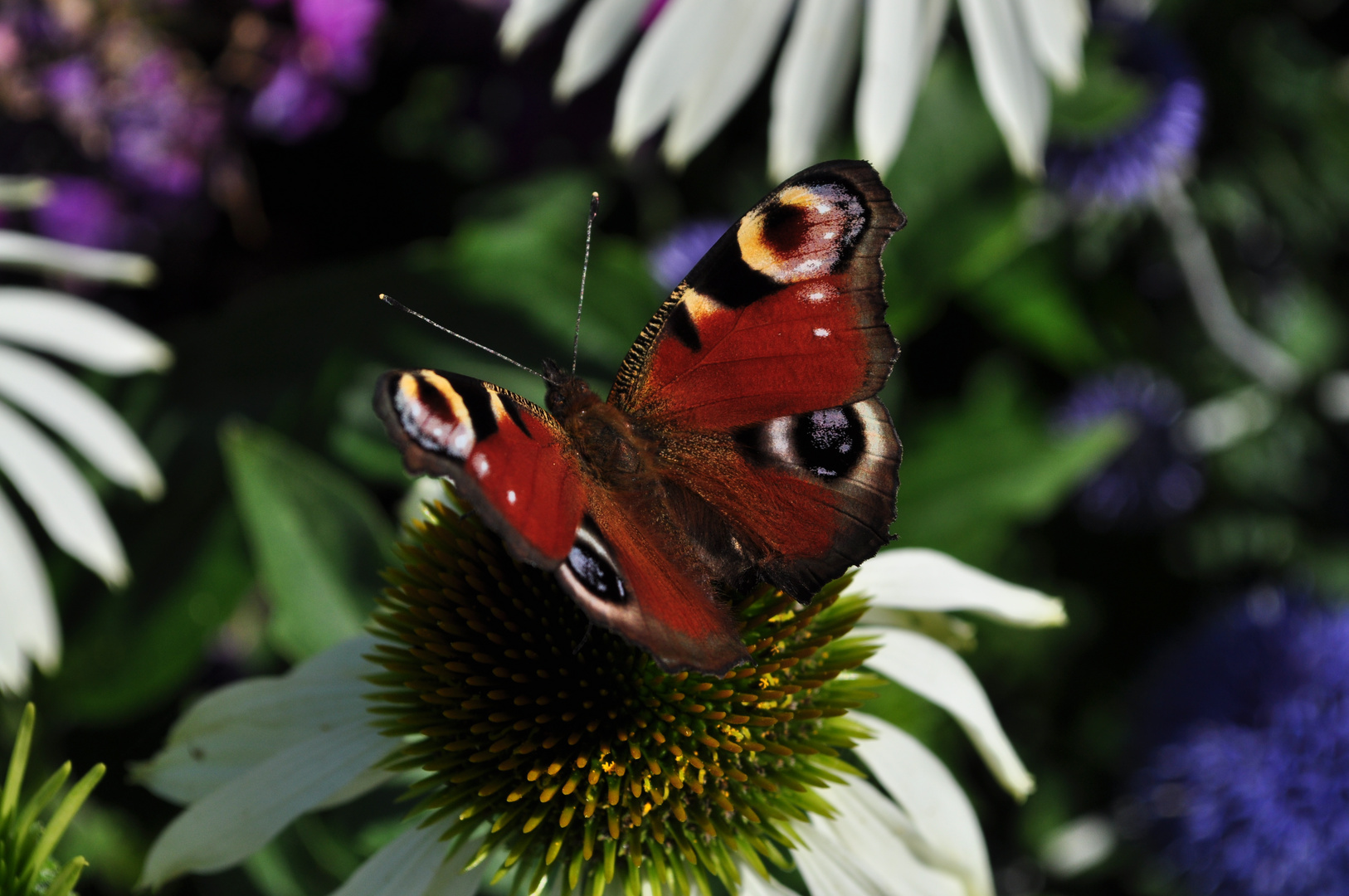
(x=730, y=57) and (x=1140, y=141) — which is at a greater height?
(x=730, y=57)

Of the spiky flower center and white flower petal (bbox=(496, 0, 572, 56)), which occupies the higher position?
white flower petal (bbox=(496, 0, 572, 56))

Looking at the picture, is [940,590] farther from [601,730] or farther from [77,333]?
[77,333]

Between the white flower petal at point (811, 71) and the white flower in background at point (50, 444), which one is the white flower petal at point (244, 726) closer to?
the white flower in background at point (50, 444)

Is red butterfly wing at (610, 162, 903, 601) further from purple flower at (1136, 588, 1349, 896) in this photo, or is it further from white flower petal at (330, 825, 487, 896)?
purple flower at (1136, 588, 1349, 896)

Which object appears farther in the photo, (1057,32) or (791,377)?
(1057,32)

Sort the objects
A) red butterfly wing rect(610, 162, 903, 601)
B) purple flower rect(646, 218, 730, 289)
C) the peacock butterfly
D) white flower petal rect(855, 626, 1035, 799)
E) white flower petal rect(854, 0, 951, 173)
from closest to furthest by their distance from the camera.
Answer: the peacock butterfly, red butterfly wing rect(610, 162, 903, 601), white flower petal rect(855, 626, 1035, 799), white flower petal rect(854, 0, 951, 173), purple flower rect(646, 218, 730, 289)

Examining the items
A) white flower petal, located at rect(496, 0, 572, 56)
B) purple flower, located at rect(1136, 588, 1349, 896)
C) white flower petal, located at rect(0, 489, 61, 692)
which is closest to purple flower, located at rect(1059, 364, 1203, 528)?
purple flower, located at rect(1136, 588, 1349, 896)

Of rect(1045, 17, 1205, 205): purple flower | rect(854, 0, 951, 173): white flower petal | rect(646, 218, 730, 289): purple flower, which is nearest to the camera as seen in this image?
rect(854, 0, 951, 173): white flower petal

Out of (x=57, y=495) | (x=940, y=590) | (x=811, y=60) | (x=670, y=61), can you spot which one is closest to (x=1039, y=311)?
(x=811, y=60)
